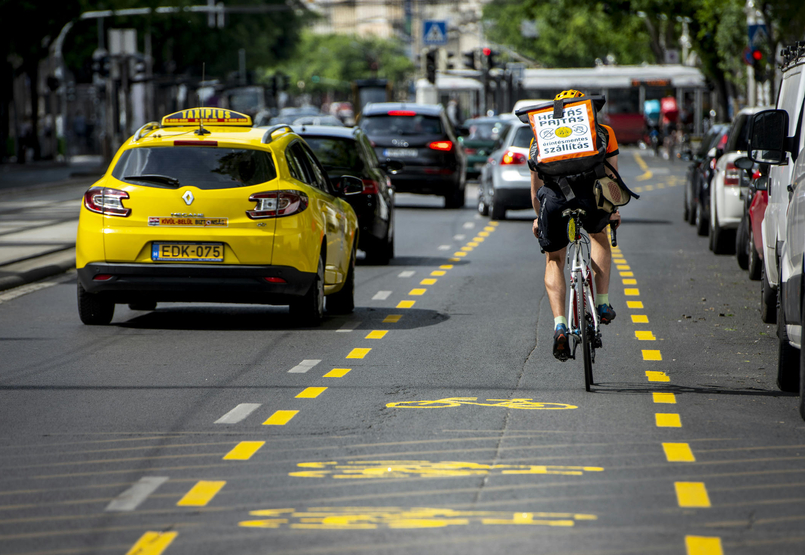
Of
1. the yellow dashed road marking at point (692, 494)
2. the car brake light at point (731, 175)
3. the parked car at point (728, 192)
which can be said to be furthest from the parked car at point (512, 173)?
the yellow dashed road marking at point (692, 494)

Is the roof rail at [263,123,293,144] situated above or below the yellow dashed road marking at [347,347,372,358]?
above

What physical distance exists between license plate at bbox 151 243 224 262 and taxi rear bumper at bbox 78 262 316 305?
0.17 feet

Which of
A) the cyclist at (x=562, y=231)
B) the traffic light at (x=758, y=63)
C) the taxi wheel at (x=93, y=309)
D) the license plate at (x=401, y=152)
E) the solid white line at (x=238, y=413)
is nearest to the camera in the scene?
the solid white line at (x=238, y=413)

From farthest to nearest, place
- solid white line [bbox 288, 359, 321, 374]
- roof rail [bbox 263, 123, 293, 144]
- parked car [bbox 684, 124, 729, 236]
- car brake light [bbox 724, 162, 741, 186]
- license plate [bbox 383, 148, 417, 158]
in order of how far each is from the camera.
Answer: license plate [bbox 383, 148, 417, 158] < parked car [bbox 684, 124, 729, 236] < car brake light [bbox 724, 162, 741, 186] < roof rail [bbox 263, 123, 293, 144] < solid white line [bbox 288, 359, 321, 374]

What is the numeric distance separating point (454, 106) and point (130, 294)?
50.5m

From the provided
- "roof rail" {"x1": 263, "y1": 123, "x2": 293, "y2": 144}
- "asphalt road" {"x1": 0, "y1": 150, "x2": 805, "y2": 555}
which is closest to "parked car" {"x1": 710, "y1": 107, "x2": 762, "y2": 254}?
"asphalt road" {"x1": 0, "y1": 150, "x2": 805, "y2": 555}

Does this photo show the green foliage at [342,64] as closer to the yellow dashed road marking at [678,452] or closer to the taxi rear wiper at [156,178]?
the taxi rear wiper at [156,178]

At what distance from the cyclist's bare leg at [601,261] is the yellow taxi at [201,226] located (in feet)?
9.13

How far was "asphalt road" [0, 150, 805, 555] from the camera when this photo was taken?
5.00 meters

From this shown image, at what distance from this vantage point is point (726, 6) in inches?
1511

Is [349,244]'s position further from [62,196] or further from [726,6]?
[726,6]

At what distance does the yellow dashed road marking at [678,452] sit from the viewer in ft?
20.2

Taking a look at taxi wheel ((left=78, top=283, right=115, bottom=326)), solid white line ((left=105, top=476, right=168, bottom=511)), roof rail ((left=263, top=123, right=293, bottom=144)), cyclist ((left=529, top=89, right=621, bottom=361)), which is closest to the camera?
solid white line ((left=105, top=476, right=168, bottom=511))

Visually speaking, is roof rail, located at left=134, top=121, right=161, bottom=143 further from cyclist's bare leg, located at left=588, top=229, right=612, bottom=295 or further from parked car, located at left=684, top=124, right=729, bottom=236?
parked car, located at left=684, top=124, right=729, bottom=236
